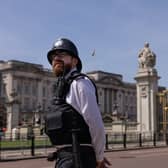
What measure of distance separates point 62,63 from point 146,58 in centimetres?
3095

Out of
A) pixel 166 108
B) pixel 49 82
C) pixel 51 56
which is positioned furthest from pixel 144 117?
pixel 49 82

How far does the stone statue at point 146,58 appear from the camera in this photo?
34.4 meters

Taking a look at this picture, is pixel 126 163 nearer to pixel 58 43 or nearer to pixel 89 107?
pixel 58 43

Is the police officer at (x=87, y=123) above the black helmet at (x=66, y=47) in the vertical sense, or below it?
below

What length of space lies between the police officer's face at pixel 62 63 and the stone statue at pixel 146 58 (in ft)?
101

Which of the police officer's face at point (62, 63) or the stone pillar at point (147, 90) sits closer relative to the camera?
the police officer's face at point (62, 63)

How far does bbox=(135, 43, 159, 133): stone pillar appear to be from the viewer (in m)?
33.6

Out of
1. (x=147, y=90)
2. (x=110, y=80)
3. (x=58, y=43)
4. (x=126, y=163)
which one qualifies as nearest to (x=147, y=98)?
(x=147, y=90)

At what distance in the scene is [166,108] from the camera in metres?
33.2

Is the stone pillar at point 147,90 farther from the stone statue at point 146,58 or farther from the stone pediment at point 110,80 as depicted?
the stone pediment at point 110,80

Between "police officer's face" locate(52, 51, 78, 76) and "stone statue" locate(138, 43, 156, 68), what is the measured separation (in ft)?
101

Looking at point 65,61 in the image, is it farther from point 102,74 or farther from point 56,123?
point 102,74

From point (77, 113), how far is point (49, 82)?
105932mm

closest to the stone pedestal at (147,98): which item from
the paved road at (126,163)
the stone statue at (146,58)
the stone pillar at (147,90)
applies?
the stone pillar at (147,90)
